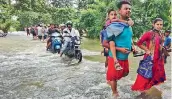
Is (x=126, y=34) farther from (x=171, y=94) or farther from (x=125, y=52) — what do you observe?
(x=171, y=94)


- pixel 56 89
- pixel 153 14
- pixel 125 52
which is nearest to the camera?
pixel 125 52

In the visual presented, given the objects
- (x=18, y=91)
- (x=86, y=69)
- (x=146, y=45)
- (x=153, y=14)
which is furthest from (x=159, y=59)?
(x=153, y=14)

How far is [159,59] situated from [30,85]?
304cm

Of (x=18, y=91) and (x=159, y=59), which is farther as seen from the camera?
(x=18, y=91)

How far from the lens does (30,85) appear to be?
783 cm

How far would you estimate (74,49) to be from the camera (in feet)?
41.5

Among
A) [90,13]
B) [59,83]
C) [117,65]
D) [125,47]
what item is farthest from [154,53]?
[90,13]

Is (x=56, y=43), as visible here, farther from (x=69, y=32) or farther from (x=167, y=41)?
(x=167, y=41)

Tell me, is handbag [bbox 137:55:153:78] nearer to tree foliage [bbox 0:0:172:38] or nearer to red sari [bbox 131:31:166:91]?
red sari [bbox 131:31:166:91]

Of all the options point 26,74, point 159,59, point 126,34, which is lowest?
point 26,74

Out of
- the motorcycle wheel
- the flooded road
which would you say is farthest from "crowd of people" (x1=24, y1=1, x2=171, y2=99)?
the motorcycle wheel

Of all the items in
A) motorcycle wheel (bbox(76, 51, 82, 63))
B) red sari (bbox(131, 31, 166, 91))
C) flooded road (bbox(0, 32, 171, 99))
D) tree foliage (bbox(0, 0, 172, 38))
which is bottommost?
flooded road (bbox(0, 32, 171, 99))

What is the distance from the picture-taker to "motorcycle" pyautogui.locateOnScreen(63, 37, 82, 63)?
489 inches

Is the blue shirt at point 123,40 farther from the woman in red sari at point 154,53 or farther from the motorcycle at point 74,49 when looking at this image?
the motorcycle at point 74,49
